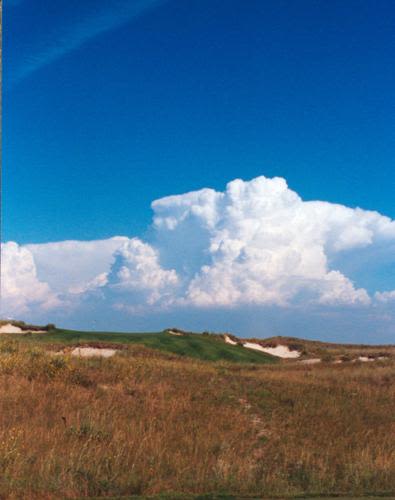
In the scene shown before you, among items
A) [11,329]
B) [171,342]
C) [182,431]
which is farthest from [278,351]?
[182,431]

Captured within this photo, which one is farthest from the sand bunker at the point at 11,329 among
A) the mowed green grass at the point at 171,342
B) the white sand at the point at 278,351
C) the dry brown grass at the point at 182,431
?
the white sand at the point at 278,351

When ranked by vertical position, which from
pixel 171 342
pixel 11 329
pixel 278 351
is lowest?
pixel 278 351

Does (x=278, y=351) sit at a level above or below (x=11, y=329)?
below

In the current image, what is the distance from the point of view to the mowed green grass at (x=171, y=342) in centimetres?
3655

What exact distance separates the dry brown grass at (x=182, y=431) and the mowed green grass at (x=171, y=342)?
13536 millimetres

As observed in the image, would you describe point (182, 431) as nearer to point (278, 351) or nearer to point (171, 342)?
point (171, 342)

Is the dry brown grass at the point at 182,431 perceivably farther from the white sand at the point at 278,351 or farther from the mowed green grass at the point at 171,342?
the white sand at the point at 278,351

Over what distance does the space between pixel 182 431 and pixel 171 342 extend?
27331 mm

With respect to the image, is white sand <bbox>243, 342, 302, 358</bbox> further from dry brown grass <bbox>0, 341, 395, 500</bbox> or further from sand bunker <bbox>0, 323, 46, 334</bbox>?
dry brown grass <bbox>0, 341, 395, 500</bbox>

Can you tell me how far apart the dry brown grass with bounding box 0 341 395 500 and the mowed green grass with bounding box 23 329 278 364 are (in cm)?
1354

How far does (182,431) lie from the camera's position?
12742 mm

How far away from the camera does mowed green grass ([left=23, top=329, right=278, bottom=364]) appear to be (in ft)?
120

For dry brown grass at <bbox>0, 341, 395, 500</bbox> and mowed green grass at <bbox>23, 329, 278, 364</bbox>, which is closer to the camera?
dry brown grass at <bbox>0, 341, 395, 500</bbox>

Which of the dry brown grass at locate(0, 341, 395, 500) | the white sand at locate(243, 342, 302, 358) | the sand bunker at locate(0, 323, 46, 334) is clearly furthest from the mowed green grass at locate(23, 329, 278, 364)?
the dry brown grass at locate(0, 341, 395, 500)
